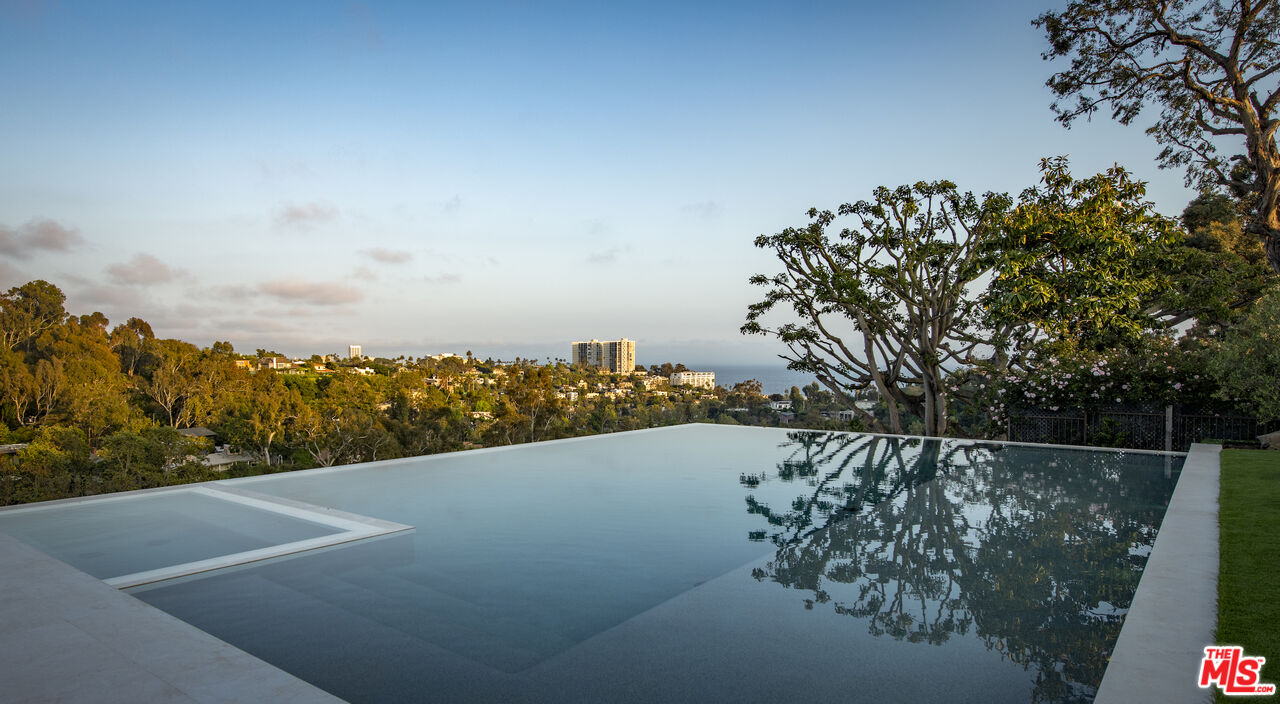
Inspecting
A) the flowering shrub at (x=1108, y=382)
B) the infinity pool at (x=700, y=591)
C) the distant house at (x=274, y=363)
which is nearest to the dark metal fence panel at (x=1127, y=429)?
the flowering shrub at (x=1108, y=382)

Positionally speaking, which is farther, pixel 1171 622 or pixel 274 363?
pixel 274 363

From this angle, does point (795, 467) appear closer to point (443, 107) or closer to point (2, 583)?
point (2, 583)

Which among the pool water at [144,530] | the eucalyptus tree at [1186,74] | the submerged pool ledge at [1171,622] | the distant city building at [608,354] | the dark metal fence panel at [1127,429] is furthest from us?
the distant city building at [608,354]

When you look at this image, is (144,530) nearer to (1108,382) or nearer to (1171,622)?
(1171,622)

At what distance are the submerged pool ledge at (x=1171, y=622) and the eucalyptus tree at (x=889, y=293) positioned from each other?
817 centimetres

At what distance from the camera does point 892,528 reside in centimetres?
443

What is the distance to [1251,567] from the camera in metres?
3.02

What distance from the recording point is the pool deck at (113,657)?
6.53ft

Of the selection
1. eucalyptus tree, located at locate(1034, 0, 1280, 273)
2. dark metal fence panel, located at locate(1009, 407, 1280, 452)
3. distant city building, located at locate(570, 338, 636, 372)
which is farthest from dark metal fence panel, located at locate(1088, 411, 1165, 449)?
distant city building, located at locate(570, 338, 636, 372)

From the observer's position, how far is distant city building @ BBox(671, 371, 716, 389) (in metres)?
23.5

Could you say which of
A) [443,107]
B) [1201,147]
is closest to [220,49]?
[443,107]

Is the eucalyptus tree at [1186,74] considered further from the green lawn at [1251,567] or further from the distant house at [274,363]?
the distant house at [274,363]

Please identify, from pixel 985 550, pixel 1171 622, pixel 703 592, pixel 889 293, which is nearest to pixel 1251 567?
pixel 1171 622

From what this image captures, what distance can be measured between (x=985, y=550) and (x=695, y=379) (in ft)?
67.8
